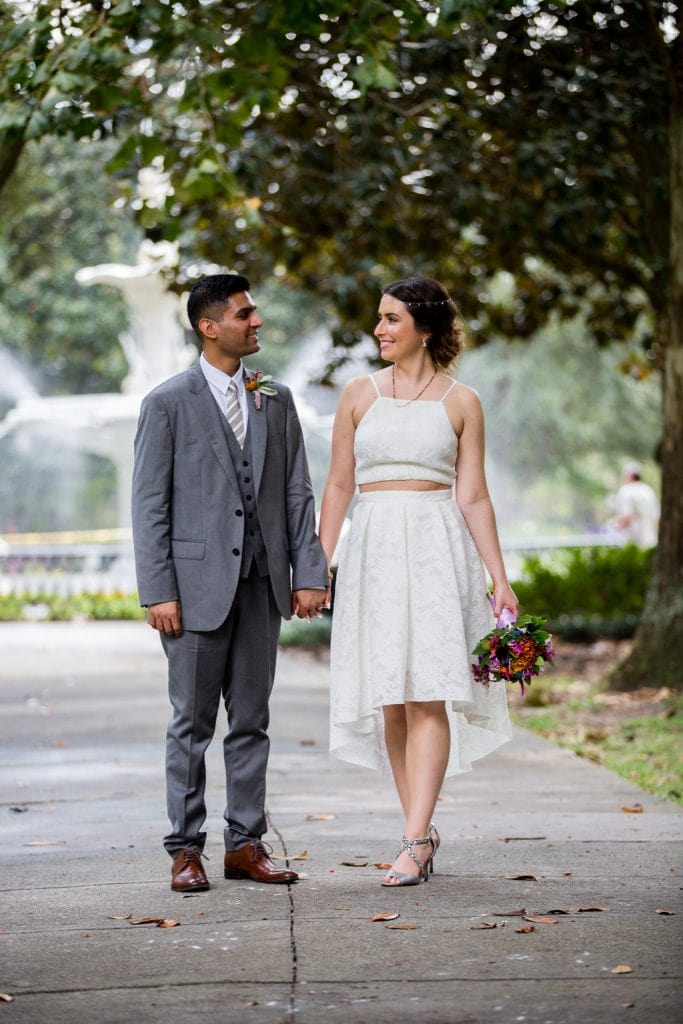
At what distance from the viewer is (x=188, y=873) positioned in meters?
5.05

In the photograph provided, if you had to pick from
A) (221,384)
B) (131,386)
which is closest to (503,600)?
(221,384)

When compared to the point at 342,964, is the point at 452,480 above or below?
above

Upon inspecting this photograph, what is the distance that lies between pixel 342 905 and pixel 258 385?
71.5 inches

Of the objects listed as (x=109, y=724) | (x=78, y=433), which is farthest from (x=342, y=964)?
(x=78, y=433)

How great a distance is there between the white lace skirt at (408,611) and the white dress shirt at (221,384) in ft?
1.88

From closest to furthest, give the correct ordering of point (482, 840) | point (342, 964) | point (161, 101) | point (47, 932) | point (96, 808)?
1. point (342, 964)
2. point (47, 932)
3. point (482, 840)
4. point (96, 808)
5. point (161, 101)

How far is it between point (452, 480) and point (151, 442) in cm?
113

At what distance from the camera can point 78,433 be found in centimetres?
2178

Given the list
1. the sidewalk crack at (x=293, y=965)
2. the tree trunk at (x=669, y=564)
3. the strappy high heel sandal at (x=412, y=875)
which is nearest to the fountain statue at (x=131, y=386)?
the tree trunk at (x=669, y=564)

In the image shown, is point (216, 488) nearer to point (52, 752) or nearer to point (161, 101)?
point (52, 752)

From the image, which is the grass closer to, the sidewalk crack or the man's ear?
the sidewalk crack

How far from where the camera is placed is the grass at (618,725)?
816cm

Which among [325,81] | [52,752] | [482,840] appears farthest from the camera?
[325,81]

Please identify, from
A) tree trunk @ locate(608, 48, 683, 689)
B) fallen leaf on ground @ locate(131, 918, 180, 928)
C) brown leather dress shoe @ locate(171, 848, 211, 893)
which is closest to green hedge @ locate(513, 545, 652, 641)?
tree trunk @ locate(608, 48, 683, 689)
